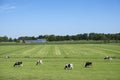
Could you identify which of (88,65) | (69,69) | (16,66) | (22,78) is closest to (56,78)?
(22,78)

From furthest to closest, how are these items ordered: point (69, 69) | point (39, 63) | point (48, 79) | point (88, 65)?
point (39, 63) → point (88, 65) → point (69, 69) → point (48, 79)

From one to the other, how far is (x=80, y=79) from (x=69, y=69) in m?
7.53

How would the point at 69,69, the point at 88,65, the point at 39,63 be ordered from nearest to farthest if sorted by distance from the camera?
1. the point at 69,69
2. the point at 88,65
3. the point at 39,63

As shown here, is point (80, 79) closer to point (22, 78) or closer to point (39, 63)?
point (22, 78)

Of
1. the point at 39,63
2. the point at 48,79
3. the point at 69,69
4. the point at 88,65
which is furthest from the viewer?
the point at 39,63

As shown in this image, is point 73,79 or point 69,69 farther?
point 69,69

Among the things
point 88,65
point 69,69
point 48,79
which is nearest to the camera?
point 48,79

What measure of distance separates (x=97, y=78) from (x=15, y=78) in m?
6.91

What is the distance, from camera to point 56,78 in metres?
22.3

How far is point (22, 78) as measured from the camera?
22312mm

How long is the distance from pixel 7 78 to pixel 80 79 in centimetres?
612

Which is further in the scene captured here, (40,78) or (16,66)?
(16,66)

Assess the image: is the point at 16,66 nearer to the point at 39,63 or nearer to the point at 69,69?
the point at 39,63

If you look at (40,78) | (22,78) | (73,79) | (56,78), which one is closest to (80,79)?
(73,79)
